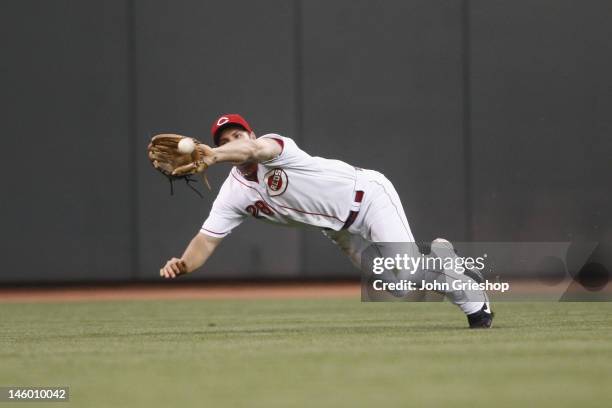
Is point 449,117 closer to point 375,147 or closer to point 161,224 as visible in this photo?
point 375,147

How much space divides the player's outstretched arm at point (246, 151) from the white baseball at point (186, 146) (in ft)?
0.43

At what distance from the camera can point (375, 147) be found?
12.7 metres

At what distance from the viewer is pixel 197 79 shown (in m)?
12.6

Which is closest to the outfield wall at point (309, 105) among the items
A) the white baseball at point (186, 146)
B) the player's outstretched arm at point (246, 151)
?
the player's outstretched arm at point (246, 151)

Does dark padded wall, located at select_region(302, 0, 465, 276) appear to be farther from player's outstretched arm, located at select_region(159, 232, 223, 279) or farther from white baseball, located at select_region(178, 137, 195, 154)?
white baseball, located at select_region(178, 137, 195, 154)

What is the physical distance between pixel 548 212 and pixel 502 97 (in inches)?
55.6

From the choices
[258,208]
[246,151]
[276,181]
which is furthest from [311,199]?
[246,151]

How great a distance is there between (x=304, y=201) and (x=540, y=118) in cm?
661

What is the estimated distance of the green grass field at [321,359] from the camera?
3930 millimetres

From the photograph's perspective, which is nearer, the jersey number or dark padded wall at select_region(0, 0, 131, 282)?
the jersey number

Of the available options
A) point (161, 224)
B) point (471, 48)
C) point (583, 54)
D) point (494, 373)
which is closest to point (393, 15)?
point (471, 48)

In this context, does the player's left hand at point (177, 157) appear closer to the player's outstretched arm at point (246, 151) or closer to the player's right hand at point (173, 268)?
the player's outstretched arm at point (246, 151)

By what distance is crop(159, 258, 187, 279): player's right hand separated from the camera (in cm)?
643

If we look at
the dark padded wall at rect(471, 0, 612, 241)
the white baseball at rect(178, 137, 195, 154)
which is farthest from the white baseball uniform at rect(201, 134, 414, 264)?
the dark padded wall at rect(471, 0, 612, 241)
